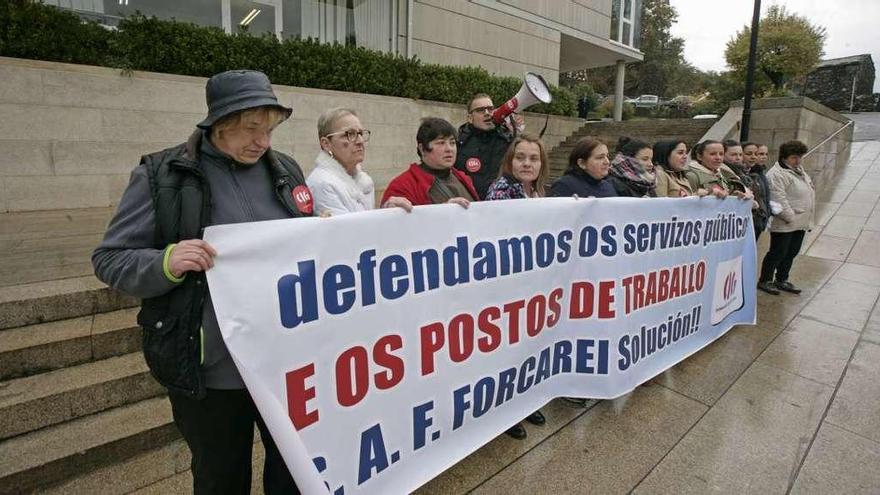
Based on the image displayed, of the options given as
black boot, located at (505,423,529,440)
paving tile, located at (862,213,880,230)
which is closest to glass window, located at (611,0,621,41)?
paving tile, located at (862,213,880,230)

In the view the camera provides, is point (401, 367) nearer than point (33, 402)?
Yes

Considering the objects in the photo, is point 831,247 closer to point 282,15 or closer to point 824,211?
point 824,211

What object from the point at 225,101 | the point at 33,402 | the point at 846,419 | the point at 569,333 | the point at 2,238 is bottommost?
the point at 846,419

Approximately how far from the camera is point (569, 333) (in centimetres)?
268

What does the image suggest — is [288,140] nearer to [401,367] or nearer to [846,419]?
[401,367]

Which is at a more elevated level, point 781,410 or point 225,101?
point 225,101

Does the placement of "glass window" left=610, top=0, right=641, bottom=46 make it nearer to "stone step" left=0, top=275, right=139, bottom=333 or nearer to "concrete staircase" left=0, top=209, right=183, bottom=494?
"stone step" left=0, top=275, right=139, bottom=333

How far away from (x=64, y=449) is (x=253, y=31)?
26.4 feet

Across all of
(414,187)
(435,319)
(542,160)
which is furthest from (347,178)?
(542,160)

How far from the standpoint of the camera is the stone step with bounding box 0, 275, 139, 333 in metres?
2.60

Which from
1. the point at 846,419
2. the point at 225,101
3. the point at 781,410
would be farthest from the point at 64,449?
the point at 846,419

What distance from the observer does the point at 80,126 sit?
5430mm

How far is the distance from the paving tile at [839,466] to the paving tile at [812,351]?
78 cm

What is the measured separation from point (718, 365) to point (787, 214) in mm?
2597
